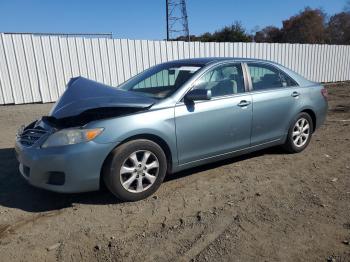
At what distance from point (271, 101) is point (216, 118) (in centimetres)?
111

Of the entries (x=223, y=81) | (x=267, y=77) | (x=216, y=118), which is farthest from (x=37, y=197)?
(x=267, y=77)

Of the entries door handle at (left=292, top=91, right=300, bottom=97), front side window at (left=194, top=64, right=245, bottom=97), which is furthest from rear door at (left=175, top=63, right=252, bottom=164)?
door handle at (left=292, top=91, right=300, bottom=97)

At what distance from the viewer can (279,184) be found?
14.0 ft

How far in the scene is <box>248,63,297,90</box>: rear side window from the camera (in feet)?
15.9

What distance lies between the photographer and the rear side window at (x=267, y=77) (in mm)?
4859

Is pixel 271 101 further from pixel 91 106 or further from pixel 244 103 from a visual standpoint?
pixel 91 106

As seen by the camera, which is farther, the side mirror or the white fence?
the white fence

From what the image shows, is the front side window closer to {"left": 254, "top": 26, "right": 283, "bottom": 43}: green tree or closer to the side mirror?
the side mirror

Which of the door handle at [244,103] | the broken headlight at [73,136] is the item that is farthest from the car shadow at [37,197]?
the door handle at [244,103]

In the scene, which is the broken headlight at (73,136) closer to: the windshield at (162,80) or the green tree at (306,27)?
the windshield at (162,80)

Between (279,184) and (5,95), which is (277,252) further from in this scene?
(5,95)

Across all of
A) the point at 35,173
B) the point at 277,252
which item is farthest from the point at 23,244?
the point at 277,252

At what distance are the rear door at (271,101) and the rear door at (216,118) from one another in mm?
187

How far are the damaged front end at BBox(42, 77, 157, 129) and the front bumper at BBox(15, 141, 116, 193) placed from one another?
0.30 m
